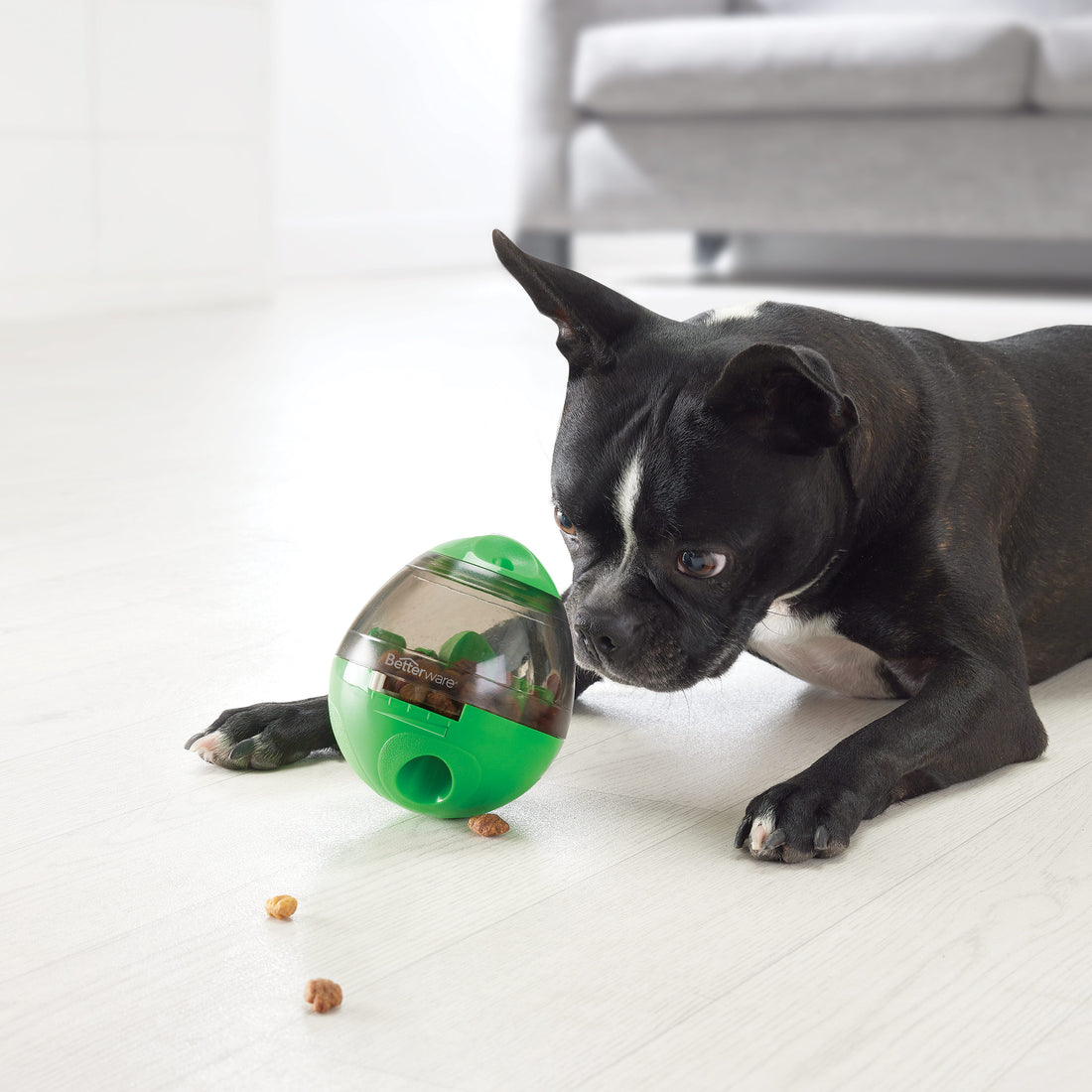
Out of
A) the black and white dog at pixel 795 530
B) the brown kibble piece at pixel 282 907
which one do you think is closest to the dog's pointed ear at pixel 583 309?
the black and white dog at pixel 795 530

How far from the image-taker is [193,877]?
1349 mm

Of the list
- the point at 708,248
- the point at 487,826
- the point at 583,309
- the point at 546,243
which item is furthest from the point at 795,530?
the point at 708,248

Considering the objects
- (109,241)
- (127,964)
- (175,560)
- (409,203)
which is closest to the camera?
(127,964)

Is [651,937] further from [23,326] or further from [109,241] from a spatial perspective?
[109,241]

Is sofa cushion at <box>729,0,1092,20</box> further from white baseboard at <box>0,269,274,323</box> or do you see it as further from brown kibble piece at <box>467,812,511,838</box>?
brown kibble piece at <box>467,812,511,838</box>

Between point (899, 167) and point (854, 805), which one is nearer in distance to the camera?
point (854, 805)

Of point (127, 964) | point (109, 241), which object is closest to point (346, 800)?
point (127, 964)

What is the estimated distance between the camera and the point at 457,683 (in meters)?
1.42

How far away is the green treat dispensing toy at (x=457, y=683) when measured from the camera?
56.2 inches

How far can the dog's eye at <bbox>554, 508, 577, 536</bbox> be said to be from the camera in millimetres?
1678

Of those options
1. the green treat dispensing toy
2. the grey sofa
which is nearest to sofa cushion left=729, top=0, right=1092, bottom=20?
the grey sofa

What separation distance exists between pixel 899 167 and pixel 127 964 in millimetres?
5717

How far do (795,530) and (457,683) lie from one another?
421 millimetres

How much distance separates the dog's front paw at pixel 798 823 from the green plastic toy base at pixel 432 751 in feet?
0.68
